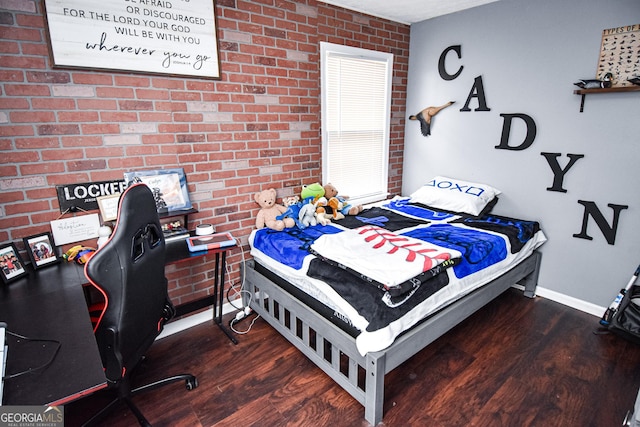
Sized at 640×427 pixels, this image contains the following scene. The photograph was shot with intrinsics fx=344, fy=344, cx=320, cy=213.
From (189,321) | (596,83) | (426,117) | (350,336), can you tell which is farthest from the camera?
(426,117)

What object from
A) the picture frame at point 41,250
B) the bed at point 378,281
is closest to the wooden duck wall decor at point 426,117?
the bed at point 378,281

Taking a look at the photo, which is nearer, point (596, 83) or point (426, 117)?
point (596, 83)

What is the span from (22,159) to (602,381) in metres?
3.47

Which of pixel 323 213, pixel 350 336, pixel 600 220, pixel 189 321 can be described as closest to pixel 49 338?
pixel 350 336

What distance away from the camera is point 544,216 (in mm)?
2881

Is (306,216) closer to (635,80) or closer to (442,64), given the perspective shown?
(442,64)

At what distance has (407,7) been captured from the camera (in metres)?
3.03

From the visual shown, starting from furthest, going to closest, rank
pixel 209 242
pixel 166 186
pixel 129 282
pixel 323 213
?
pixel 323 213 < pixel 166 186 < pixel 209 242 < pixel 129 282

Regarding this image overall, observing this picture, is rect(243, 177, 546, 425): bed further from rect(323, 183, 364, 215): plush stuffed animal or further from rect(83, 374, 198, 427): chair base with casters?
rect(83, 374, 198, 427): chair base with casters

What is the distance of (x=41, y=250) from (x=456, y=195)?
10.1ft

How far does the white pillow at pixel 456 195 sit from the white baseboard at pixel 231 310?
0.88m

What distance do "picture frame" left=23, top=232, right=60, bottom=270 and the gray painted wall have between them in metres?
3.30

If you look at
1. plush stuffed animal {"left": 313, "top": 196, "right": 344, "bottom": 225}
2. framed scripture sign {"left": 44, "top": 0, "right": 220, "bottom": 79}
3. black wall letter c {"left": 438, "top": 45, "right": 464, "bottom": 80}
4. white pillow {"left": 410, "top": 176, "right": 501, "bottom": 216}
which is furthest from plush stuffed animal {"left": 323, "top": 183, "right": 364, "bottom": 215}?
black wall letter c {"left": 438, "top": 45, "right": 464, "bottom": 80}

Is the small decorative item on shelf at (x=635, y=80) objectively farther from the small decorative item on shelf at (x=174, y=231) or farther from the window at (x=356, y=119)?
the small decorative item on shelf at (x=174, y=231)
